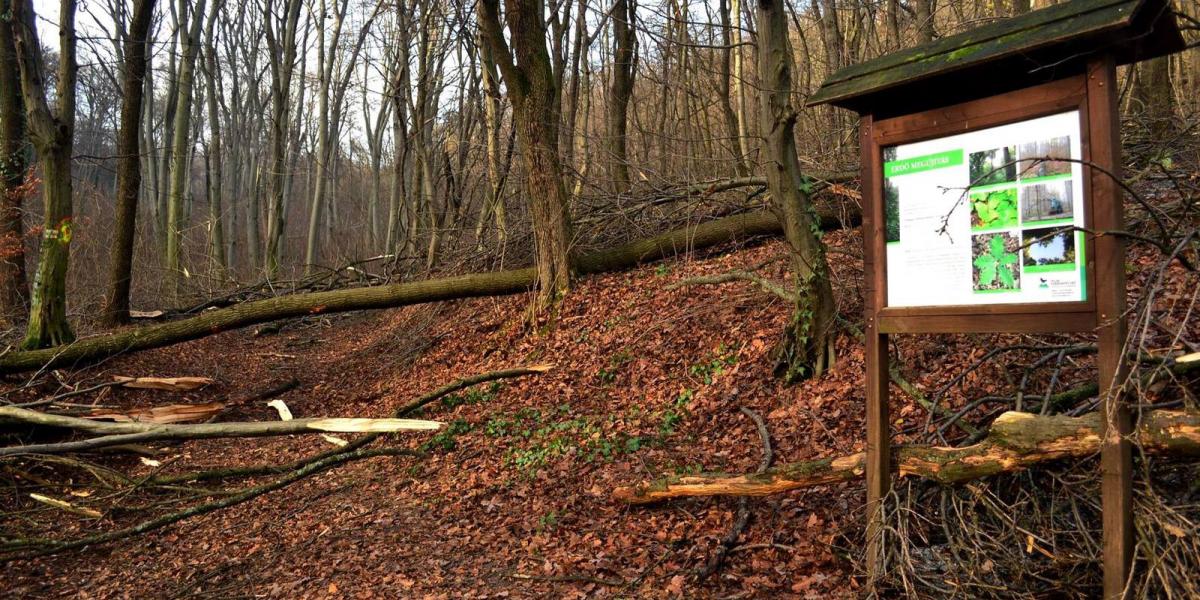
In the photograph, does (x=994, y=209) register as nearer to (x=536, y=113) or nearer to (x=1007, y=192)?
(x=1007, y=192)

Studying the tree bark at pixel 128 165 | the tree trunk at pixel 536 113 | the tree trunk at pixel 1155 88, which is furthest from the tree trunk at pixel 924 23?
the tree bark at pixel 128 165

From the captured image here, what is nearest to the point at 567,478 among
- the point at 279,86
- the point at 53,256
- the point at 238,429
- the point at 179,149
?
the point at 238,429

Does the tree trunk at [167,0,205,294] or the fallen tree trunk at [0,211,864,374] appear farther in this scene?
the tree trunk at [167,0,205,294]

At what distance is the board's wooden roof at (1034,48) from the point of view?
291 centimetres

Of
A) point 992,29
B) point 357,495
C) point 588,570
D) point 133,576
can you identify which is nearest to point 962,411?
point 992,29

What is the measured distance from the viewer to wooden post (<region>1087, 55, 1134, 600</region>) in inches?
114

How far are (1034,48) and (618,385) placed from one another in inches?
208

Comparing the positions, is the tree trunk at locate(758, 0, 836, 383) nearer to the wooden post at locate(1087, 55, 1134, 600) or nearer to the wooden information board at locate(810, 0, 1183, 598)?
the wooden information board at locate(810, 0, 1183, 598)

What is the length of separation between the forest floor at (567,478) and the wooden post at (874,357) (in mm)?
411

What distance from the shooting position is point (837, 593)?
385cm

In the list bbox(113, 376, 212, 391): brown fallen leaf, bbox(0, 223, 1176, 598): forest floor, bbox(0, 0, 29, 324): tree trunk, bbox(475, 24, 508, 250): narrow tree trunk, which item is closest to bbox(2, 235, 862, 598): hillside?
bbox(0, 223, 1176, 598): forest floor

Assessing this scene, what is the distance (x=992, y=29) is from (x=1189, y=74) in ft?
36.4

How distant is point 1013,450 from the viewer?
3.35 metres

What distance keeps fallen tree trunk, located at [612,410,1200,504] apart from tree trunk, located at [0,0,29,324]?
12.5m
